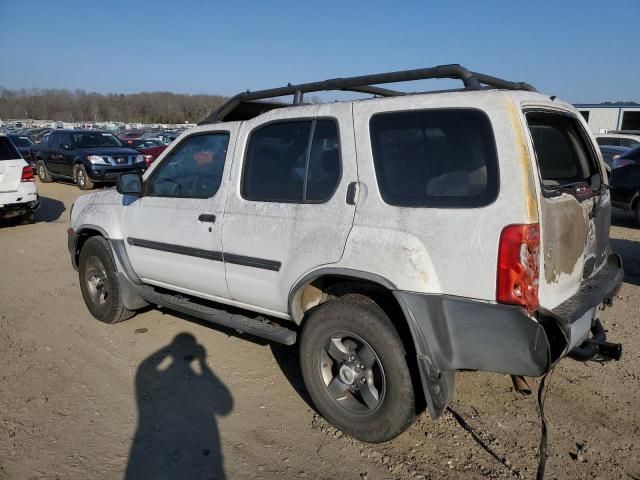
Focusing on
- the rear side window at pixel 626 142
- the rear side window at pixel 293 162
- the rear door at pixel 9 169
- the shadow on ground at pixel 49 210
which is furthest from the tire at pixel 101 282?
the rear side window at pixel 626 142

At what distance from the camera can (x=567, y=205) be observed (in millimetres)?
2705

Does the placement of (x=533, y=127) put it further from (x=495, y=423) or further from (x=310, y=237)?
(x=495, y=423)

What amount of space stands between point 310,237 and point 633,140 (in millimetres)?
18180

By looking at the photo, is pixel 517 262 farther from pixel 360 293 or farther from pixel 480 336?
pixel 360 293

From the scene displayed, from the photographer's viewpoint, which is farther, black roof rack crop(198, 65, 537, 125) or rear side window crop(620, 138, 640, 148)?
rear side window crop(620, 138, 640, 148)

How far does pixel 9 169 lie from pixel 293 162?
8.03m

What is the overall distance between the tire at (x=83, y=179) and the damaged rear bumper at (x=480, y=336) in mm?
14489

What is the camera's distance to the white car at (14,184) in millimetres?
9016

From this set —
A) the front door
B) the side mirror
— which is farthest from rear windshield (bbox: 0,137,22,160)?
the side mirror

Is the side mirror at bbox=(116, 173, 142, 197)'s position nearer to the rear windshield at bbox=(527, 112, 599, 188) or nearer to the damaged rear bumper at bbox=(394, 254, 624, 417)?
the damaged rear bumper at bbox=(394, 254, 624, 417)

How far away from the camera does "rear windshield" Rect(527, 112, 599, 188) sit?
3379 mm

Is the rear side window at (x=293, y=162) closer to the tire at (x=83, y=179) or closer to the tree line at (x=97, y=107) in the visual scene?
the tire at (x=83, y=179)

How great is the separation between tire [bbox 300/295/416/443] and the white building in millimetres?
33276

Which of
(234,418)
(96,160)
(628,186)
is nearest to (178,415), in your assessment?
(234,418)
